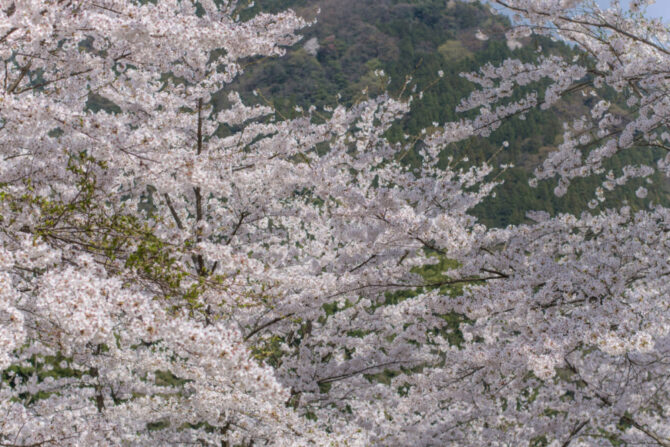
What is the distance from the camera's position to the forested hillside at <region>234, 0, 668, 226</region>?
4228 centimetres

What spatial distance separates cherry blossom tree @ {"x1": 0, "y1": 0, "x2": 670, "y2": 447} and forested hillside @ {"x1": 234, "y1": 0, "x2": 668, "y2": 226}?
23991 millimetres

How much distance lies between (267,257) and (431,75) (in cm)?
6185

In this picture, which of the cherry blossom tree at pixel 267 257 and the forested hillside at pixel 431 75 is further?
the forested hillside at pixel 431 75

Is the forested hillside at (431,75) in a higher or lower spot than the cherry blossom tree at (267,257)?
lower

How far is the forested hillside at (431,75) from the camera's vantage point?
42.3m

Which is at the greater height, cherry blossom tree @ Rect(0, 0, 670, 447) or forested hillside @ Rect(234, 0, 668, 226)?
cherry blossom tree @ Rect(0, 0, 670, 447)

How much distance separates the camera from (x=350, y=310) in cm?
798

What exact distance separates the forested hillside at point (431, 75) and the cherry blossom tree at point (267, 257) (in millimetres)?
23991

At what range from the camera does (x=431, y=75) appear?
215ft

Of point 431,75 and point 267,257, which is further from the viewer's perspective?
point 431,75

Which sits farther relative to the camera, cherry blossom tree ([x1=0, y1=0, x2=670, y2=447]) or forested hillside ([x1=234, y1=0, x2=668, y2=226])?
forested hillside ([x1=234, y1=0, x2=668, y2=226])

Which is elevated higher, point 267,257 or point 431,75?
point 267,257

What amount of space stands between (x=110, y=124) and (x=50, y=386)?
5904mm

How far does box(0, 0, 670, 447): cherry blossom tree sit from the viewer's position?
11.3ft
